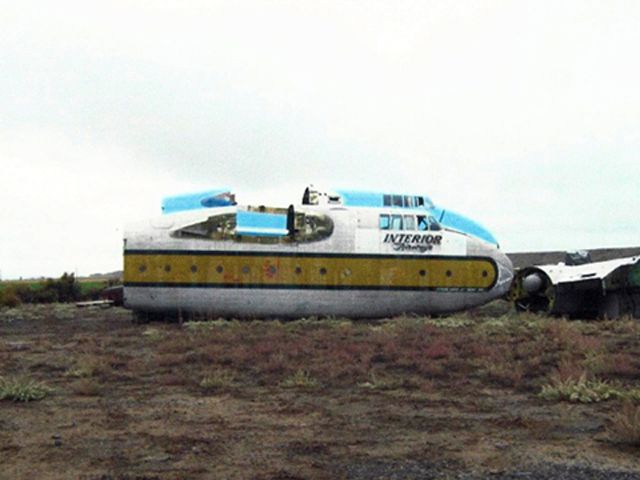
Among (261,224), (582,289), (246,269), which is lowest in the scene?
(582,289)

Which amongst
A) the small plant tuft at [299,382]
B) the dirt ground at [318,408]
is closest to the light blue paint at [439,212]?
the dirt ground at [318,408]

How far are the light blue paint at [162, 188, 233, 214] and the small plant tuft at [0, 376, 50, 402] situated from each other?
46.2ft

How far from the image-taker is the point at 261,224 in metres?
22.7

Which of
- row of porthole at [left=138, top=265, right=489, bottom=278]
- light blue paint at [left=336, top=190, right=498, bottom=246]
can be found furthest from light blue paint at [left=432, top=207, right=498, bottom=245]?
row of porthole at [left=138, top=265, right=489, bottom=278]

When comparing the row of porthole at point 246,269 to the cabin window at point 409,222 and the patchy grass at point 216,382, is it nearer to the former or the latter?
the cabin window at point 409,222

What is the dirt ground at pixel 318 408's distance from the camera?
5984 millimetres

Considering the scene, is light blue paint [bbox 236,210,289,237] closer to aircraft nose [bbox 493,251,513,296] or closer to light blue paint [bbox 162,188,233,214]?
light blue paint [bbox 162,188,233,214]

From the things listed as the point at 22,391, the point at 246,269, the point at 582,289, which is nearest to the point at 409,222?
the point at 246,269

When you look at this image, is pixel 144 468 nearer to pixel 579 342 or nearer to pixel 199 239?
pixel 579 342

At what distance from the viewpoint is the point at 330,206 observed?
2339 cm

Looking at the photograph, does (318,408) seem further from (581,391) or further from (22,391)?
(22,391)

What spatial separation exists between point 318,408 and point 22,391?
492 centimetres

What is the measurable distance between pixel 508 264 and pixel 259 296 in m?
10.8

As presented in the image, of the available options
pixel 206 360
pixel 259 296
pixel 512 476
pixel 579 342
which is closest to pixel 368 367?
pixel 206 360
